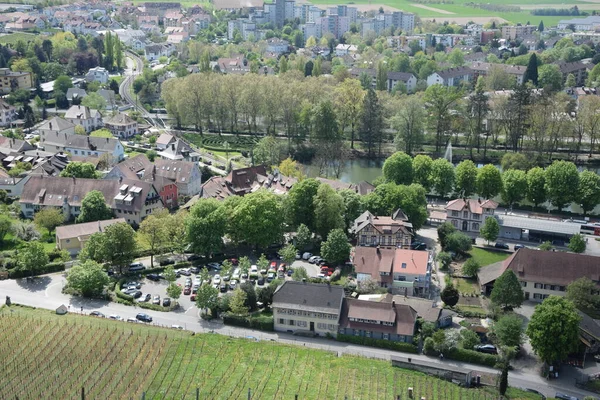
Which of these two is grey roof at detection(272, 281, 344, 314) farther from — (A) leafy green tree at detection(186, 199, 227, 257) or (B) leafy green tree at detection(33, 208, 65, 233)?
(B) leafy green tree at detection(33, 208, 65, 233)

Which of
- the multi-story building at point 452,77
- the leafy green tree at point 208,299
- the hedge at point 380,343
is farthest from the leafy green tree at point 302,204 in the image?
the multi-story building at point 452,77

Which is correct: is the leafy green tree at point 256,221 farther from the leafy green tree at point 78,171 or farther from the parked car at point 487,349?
the leafy green tree at point 78,171

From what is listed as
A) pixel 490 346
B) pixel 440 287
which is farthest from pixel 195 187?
pixel 490 346

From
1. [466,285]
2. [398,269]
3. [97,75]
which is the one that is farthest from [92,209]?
[97,75]

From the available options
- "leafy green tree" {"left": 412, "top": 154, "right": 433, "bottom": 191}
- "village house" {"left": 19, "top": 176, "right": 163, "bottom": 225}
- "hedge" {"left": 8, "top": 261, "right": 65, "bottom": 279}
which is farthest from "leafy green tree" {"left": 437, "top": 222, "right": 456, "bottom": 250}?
"hedge" {"left": 8, "top": 261, "right": 65, "bottom": 279}

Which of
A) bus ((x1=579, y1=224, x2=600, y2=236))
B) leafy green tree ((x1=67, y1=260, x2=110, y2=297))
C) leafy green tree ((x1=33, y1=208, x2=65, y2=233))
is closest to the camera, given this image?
leafy green tree ((x1=67, y1=260, x2=110, y2=297))

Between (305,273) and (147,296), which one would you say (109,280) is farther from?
(305,273)
